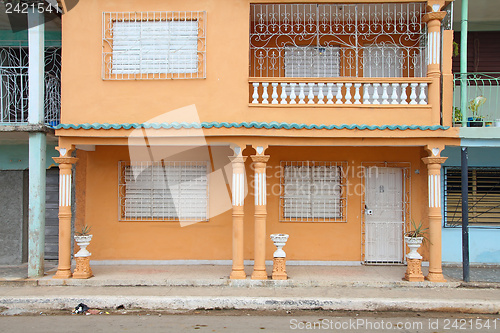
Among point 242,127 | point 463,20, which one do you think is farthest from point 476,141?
point 242,127

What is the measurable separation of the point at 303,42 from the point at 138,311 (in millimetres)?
6449

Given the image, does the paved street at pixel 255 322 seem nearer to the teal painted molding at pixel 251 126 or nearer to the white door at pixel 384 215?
the white door at pixel 384 215

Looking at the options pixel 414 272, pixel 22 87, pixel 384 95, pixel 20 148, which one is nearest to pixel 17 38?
pixel 22 87

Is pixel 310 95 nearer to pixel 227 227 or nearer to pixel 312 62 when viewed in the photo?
pixel 312 62

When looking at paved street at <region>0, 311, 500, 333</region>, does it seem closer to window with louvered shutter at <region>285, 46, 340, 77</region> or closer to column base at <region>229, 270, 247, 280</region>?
column base at <region>229, 270, 247, 280</region>

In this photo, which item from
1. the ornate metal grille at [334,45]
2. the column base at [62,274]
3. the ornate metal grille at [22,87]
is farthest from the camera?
the ornate metal grille at [334,45]

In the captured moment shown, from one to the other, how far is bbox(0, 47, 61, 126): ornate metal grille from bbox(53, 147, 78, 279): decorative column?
0.87 m

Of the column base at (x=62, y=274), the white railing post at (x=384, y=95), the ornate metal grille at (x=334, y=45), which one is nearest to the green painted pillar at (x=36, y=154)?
the column base at (x=62, y=274)

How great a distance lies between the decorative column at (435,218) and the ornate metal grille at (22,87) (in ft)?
24.1

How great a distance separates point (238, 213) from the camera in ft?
27.5

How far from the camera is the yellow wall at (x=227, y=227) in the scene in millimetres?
9695

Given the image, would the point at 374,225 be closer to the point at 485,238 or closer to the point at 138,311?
the point at 485,238

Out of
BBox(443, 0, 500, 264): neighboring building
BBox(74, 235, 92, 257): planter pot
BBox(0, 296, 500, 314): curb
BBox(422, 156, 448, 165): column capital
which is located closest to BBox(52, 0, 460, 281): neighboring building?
BBox(422, 156, 448, 165): column capital

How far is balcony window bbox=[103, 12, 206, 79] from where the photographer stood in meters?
8.91
